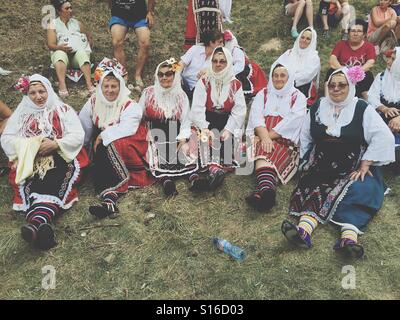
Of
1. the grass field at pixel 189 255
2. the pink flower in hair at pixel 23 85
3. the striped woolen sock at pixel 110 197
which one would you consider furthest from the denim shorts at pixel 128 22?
the striped woolen sock at pixel 110 197

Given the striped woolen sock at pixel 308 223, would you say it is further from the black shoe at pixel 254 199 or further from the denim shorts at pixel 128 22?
the denim shorts at pixel 128 22

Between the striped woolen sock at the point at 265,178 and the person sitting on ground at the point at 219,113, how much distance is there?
39cm

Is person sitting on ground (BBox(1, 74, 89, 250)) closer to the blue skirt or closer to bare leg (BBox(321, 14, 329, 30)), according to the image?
the blue skirt

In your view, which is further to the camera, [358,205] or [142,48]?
[142,48]

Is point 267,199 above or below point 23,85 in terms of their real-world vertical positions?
below

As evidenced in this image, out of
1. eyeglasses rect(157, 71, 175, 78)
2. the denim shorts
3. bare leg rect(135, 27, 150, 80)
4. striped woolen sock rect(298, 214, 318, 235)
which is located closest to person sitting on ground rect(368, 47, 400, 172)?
striped woolen sock rect(298, 214, 318, 235)

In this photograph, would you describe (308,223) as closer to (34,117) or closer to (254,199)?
(254,199)

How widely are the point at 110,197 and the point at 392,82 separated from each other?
3.16 meters

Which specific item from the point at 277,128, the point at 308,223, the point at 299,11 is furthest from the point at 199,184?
the point at 299,11

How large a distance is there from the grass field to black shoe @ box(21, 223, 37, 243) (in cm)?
18

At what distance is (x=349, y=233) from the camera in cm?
387

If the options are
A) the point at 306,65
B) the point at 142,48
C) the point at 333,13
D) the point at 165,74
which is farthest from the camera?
the point at 333,13

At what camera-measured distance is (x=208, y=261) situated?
3832 millimetres

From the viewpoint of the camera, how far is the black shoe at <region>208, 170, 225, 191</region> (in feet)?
14.8
